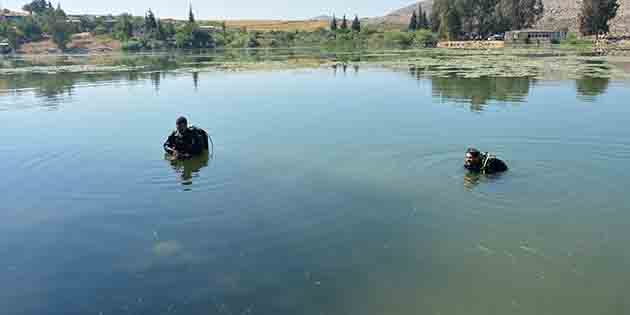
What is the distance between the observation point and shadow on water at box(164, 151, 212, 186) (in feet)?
37.2

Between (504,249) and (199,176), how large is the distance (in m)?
7.06

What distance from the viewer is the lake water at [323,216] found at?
614 centimetres

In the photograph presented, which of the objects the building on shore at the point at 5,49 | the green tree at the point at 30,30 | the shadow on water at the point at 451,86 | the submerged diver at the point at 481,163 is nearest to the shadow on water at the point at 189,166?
the submerged diver at the point at 481,163

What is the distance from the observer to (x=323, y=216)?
871cm

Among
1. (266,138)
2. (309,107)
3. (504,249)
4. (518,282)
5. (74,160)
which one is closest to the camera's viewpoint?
(518,282)

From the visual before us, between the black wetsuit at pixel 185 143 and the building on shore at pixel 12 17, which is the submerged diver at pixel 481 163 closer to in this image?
the black wetsuit at pixel 185 143

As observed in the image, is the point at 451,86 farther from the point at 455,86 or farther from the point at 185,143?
the point at 185,143

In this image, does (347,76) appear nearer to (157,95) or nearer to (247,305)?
(157,95)

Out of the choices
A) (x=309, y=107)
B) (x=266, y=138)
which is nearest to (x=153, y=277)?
(x=266, y=138)

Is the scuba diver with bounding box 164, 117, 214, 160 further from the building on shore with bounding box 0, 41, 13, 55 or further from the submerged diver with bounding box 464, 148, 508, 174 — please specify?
the building on shore with bounding box 0, 41, 13, 55

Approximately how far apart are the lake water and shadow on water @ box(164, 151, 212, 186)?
8 centimetres

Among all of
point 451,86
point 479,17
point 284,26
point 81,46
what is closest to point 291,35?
point 284,26

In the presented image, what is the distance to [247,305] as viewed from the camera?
5871mm

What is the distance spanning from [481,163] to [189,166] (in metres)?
7.10
